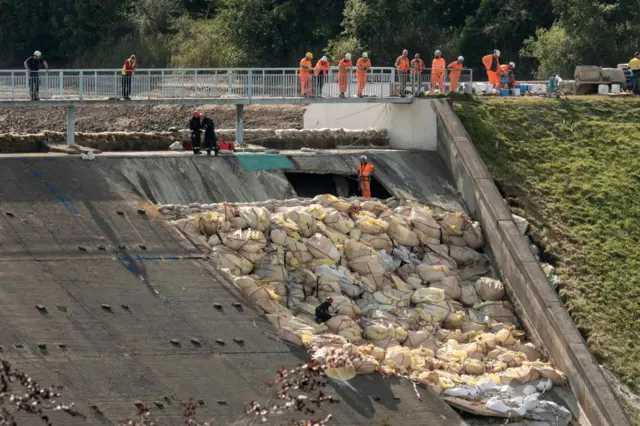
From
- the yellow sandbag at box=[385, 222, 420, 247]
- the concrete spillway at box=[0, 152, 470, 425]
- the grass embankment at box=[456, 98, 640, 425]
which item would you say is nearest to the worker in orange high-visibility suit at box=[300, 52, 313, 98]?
the grass embankment at box=[456, 98, 640, 425]

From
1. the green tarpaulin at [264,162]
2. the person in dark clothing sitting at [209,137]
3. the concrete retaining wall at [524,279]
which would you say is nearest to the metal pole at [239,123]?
the green tarpaulin at [264,162]

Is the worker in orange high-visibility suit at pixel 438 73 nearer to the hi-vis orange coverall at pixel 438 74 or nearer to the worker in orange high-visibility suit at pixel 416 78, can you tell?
the hi-vis orange coverall at pixel 438 74

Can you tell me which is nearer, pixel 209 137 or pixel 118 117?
pixel 209 137

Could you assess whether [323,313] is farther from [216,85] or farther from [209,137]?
[216,85]

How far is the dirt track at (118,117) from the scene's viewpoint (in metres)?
46.4

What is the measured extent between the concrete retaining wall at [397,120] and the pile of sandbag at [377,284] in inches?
156

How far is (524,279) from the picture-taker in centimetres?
3266

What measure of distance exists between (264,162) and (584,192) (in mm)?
6929

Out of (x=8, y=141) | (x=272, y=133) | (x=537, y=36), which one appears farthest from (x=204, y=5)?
(x=8, y=141)

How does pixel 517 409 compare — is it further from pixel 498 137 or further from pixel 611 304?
pixel 498 137

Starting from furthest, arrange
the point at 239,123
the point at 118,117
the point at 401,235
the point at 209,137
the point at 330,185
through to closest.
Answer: the point at 118,117, the point at 239,123, the point at 330,185, the point at 209,137, the point at 401,235

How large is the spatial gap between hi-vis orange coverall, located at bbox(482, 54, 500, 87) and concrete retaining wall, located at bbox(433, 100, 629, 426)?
3.62 meters

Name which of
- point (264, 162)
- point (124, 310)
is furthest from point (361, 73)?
point (124, 310)

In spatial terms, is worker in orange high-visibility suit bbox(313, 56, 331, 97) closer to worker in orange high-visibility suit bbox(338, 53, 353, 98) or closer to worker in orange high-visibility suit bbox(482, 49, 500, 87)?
worker in orange high-visibility suit bbox(338, 53, 353, 98)
